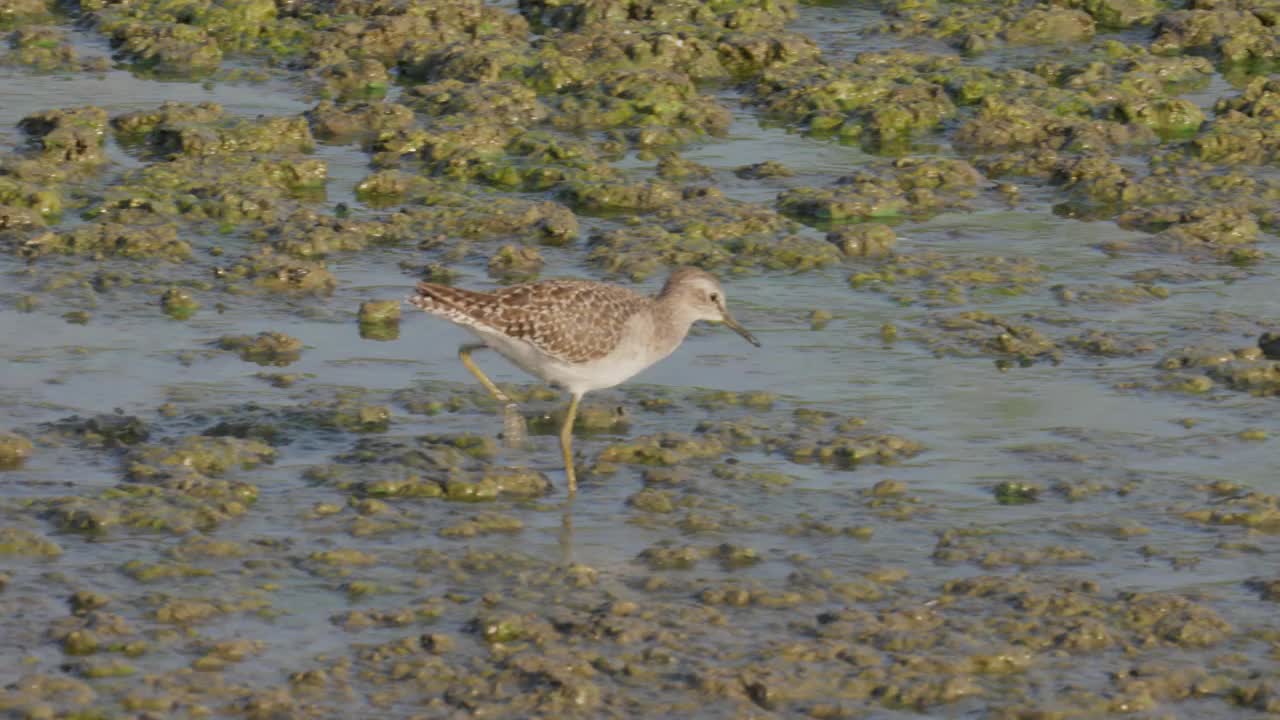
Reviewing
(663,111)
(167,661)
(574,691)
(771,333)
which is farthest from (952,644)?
(663,111)

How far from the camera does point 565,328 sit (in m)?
10.6

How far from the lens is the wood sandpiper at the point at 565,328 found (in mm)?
10656

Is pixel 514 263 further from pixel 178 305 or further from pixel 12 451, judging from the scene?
pixel 12 451

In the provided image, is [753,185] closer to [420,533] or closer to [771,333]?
[771,333]

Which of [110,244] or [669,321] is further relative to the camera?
[110,244]

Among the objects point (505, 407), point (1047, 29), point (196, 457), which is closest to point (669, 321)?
point (505, 407)

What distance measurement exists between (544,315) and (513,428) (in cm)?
64

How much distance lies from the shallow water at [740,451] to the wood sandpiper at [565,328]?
34 centimetres

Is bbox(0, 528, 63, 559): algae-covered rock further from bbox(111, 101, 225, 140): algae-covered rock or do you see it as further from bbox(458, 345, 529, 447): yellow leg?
bbox(111, 101, 225, 140): algae-covered rock

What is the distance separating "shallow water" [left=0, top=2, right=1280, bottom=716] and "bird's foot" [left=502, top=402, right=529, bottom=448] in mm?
85

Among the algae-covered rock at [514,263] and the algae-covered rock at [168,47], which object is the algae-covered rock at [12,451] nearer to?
the algae-covered rock at [514,263]

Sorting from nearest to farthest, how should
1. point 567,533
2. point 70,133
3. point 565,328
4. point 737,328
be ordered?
point 567,533, point 565,328, point 737,328, point 70,133

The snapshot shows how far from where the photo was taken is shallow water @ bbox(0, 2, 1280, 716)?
8.85m

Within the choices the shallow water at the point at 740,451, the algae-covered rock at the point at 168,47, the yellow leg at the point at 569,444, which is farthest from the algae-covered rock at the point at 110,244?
the algae-covered rock at the point at 168,47
